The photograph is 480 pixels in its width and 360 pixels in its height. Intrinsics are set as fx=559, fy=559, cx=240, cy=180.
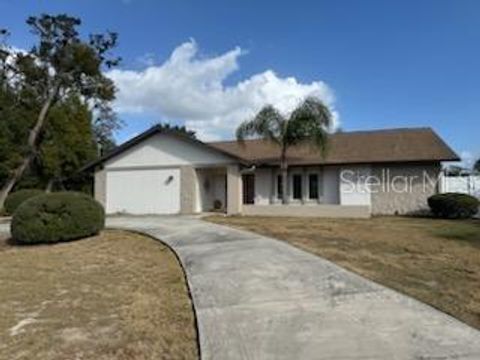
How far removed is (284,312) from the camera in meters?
7.53

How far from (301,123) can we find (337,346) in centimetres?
1999

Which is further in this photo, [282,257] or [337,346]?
[282,257]

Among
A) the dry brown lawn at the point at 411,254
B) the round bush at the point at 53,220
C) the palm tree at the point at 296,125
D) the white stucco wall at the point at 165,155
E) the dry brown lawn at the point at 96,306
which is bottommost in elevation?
the dry brown lawn at the point at 96,306

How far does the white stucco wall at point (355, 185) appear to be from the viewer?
1106 inches

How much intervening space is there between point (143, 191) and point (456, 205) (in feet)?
48.4

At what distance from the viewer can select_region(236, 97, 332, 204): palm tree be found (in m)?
25.5

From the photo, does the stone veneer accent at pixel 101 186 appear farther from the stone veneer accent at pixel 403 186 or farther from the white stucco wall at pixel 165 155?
the stone veneer accent at pixel 403 186

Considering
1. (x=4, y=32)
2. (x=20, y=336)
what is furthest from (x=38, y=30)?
(x=20, y=336)

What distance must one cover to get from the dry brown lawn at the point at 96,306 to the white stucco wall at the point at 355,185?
609 inches

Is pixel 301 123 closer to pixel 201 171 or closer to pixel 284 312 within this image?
pixel 201 171

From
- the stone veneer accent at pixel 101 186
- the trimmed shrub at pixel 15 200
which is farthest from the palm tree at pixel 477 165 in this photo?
the trimmed shrub at pixel 15 200

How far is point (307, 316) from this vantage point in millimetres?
7301

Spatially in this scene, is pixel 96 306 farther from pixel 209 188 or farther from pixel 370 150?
pixel 370 150

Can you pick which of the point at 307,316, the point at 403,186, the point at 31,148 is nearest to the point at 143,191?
the point at 31,148
